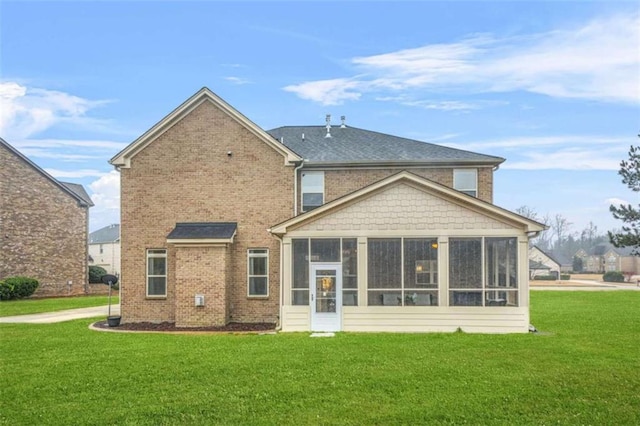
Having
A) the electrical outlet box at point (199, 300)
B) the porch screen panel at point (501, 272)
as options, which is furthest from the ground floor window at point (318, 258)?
the porch screen panel at point (501, 272)

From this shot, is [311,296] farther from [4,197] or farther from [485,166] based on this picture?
[4,197]

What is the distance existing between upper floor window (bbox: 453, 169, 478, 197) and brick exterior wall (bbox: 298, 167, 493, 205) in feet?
0.48

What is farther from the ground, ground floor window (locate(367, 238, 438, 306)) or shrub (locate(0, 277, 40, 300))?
ground floor window (locate(367, 238, 438, 306))

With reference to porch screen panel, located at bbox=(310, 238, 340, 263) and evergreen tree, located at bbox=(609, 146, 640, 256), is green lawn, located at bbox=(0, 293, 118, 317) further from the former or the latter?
evergreen tree, located at bbox=(609, 146, 640, 256)

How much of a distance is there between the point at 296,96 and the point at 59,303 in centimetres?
1693

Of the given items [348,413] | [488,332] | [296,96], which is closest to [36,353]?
[348,413]

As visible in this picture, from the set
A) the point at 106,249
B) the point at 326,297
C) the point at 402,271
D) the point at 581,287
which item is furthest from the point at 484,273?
the point at 106,249

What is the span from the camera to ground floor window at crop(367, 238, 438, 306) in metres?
16.4

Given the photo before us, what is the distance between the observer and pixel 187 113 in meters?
19.3

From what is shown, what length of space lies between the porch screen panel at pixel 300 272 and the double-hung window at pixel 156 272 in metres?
5.23

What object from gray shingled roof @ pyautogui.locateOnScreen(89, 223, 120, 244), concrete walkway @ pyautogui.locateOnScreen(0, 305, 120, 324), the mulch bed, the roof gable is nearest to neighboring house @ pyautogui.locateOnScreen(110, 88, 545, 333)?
the mulch bed

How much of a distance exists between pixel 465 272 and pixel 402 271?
191cm

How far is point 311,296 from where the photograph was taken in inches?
660

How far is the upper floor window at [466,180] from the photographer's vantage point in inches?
806
